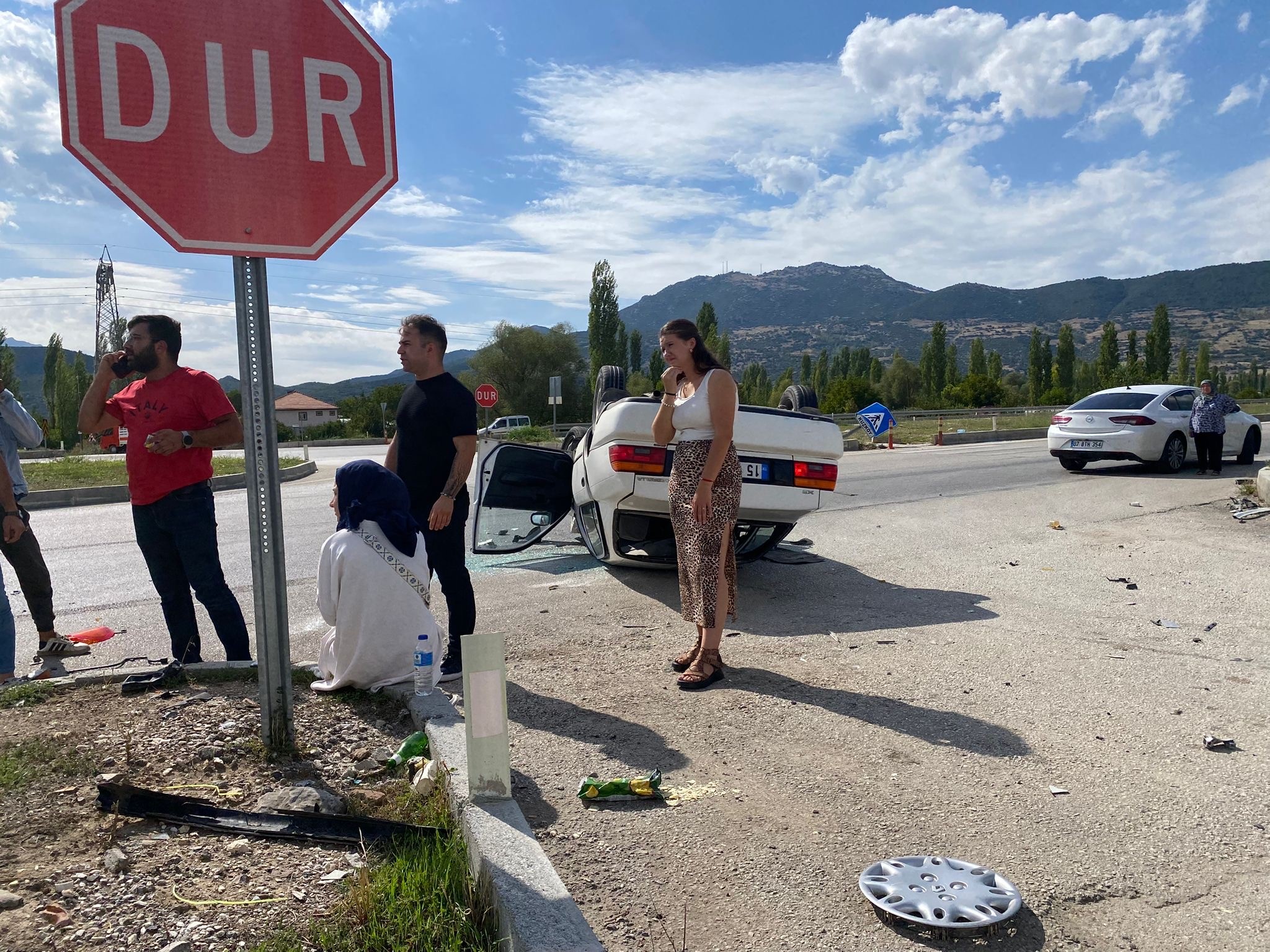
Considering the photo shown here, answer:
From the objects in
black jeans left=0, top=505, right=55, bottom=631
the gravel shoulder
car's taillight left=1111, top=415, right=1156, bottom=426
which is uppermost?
car's taillight left=1111, top=415, right=1156, bottom=426

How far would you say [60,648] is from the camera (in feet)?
18.4

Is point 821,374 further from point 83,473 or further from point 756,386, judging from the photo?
point 83,473

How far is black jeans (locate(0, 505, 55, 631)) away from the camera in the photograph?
5.54 meters

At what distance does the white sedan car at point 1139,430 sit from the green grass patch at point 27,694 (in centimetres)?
1477

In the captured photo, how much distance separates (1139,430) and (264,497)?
1480 centimetres

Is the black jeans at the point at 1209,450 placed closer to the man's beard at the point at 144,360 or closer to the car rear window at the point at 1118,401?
the car rear window at the point at 1118,401

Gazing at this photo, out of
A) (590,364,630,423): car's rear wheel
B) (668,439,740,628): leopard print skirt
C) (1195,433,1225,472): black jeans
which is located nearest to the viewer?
(668,439,740,628): leopard print skirt

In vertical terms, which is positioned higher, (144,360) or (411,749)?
(144,360)

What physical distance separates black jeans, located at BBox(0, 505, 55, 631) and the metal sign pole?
3048 millimetres

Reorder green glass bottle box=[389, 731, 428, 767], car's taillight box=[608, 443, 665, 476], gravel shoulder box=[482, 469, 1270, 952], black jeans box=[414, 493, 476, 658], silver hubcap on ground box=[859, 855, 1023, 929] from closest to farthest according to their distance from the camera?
silver hubcap on ground box=[859, 855, 1023, 929], gravel shoulder box=[482, 469, 1270, 952], green glass bottle box=[389, 731, 428, 767], black jeans box=[414, 493, 476, 658], car's taillight box=[608, 443, 665, 476]

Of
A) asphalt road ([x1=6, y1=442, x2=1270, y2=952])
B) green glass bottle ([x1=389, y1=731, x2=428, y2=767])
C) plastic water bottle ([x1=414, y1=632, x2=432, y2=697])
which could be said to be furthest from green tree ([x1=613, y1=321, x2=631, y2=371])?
green glass bottle ([x1=389, y1=731, x2=428, y2=767])

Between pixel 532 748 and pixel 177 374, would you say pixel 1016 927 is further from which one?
pixel 177 374

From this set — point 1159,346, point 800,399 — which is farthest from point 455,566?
point 1159,346

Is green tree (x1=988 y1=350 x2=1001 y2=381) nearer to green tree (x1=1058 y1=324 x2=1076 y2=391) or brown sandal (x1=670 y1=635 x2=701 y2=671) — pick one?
green tree (x1=1058 y1=324 x2=1076 y2=391)
